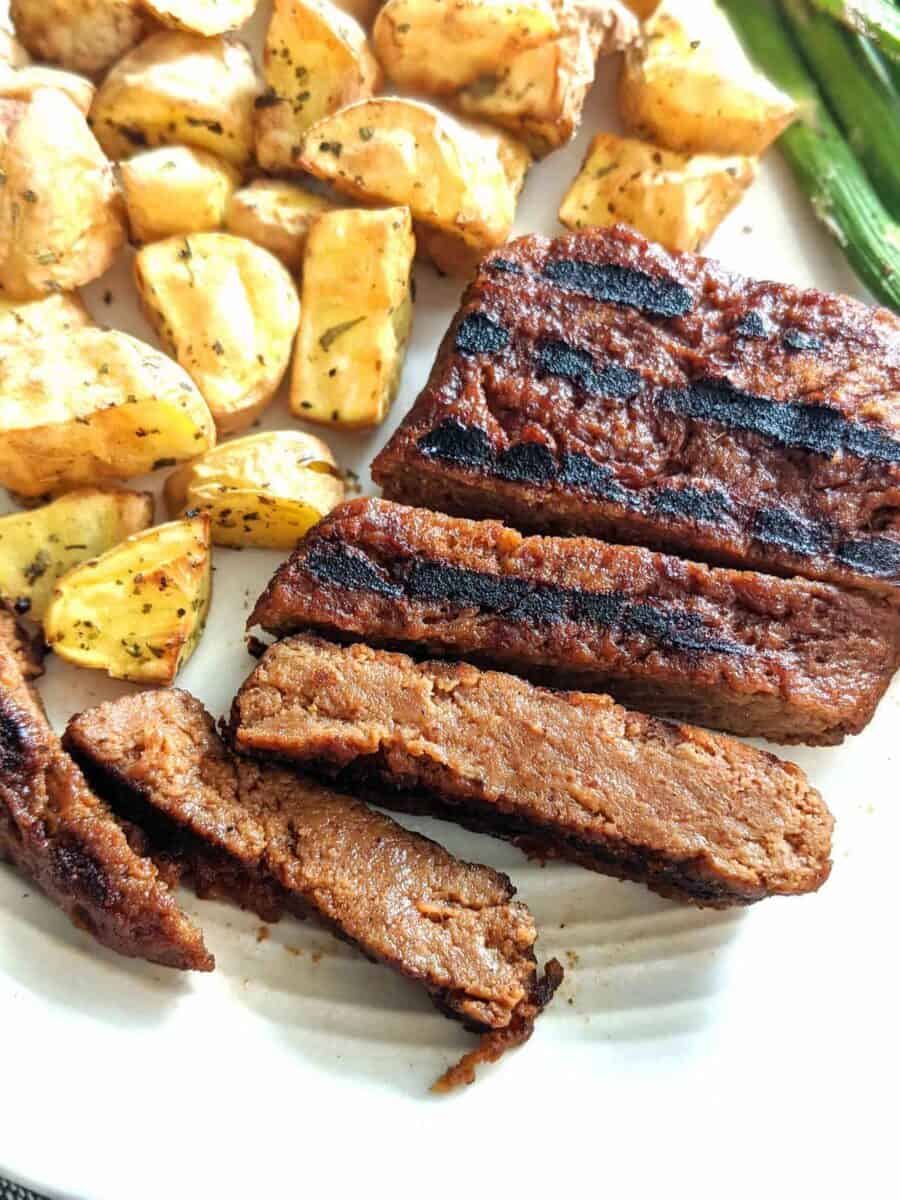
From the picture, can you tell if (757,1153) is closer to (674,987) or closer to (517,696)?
(674,987)

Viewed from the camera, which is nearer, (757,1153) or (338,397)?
(757,1153)

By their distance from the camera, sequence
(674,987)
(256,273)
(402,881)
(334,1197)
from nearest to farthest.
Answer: (334,1197)
(402,881)
(674,987)
(256,273)

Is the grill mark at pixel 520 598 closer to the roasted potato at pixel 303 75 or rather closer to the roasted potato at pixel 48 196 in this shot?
the roasted potato at pixel 48 196

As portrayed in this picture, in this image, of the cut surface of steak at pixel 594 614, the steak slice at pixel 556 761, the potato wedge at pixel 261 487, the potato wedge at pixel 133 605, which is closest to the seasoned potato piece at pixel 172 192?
the potato wedge at pixel 261 487

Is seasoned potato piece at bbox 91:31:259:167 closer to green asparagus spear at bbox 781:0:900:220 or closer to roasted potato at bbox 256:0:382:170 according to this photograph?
roasted potato at bbox 256:0:382:170

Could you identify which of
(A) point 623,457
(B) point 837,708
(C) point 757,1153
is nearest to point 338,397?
(A) point 623,457

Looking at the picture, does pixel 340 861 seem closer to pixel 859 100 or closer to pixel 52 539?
pixel 52 539
